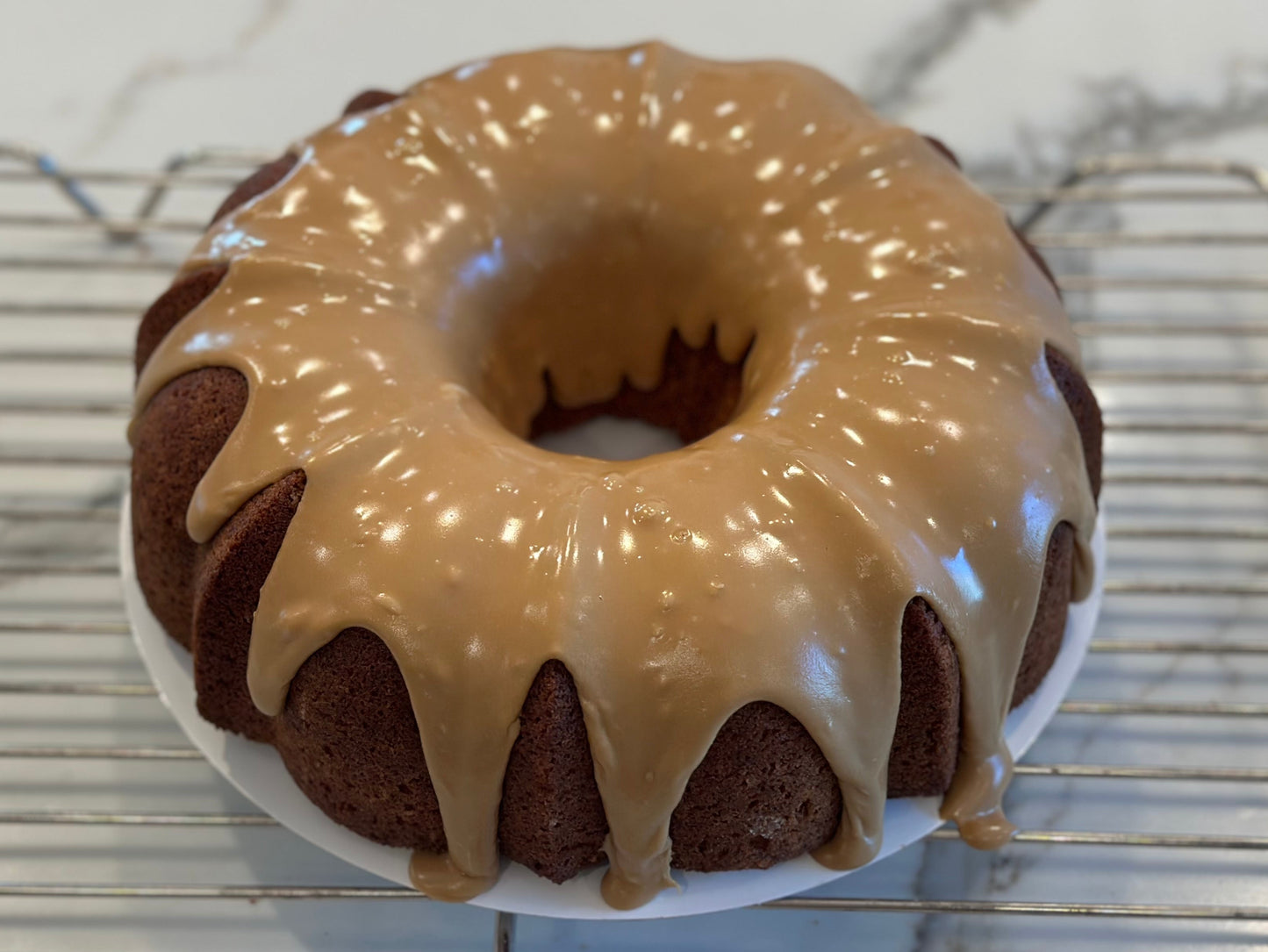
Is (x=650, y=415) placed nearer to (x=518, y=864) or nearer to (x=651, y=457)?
(x=651, y=457)

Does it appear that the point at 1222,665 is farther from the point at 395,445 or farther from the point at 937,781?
the point at 395,445

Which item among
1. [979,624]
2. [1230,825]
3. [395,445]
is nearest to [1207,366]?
[1230,825]

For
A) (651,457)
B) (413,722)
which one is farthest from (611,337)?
(413,722)

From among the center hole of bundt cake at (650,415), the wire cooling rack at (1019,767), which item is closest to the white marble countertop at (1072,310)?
the wire cooling rack at (1019,767)

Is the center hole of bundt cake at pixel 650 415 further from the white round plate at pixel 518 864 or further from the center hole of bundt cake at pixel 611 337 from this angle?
the white round plate at pixel 518 864

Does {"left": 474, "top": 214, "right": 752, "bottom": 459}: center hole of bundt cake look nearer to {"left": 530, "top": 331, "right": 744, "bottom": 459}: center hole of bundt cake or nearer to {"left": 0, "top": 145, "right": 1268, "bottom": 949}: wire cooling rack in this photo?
{"left": 530, "top": 331, "right": 744, "bottom": 459}: center hole of bundt cake

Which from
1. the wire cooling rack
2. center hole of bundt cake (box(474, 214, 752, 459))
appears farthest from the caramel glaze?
the wire cooling rack

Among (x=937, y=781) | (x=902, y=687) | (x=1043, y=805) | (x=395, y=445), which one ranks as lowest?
(x=1043, y=805)
